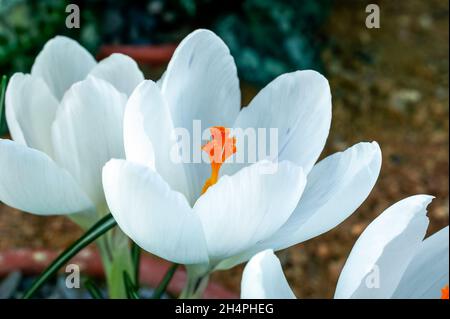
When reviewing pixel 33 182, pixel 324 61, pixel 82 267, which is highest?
pixel 324 61

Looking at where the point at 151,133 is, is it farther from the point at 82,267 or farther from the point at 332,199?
the point at 82,267

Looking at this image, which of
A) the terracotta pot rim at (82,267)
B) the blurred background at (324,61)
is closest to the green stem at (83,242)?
the terracotta pot rim at (82,267)

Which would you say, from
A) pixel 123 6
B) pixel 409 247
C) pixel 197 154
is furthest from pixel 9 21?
pixel 409 247

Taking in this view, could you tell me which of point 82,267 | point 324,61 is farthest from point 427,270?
point 324,61

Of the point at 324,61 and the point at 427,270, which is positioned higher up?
the point at 324,61

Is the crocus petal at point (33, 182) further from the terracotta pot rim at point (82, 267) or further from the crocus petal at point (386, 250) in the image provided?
the terracotta pot rim at point (82, 267)
